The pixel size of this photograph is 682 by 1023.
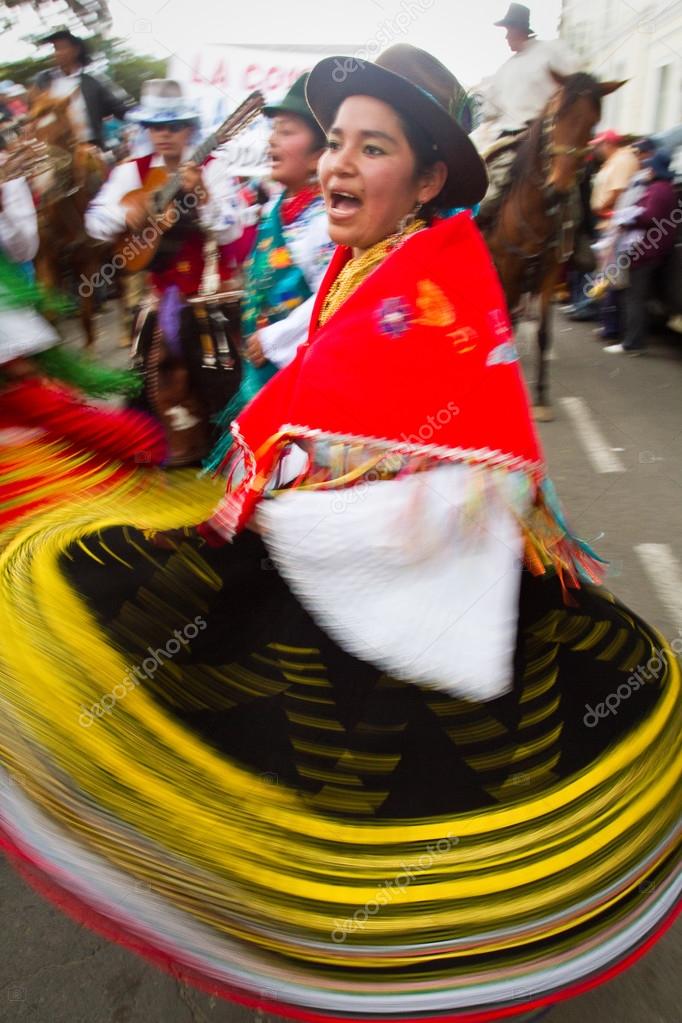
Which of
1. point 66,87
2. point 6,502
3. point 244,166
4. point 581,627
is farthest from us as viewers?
point 66,87

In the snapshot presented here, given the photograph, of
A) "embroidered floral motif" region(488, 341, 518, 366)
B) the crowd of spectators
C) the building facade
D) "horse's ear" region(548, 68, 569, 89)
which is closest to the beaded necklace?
"embroidered floral motif" region(488, 341, 518, 366)

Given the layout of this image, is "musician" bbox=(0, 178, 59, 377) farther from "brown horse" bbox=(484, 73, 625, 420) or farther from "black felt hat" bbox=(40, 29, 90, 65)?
"black felt hat" bbox=(40, 29, 90, 65)

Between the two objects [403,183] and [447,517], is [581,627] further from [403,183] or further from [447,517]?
[403,183]

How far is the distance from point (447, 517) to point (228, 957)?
744 millimetres

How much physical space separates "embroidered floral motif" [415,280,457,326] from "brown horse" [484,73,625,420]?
4647mm

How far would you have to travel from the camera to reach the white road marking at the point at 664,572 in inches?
143

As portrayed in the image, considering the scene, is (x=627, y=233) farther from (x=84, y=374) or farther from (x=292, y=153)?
(x=84, y=374)

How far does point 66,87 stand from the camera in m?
6.69

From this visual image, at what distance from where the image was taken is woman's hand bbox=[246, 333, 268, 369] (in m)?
3.17

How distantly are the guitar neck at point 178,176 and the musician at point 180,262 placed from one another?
3 cm

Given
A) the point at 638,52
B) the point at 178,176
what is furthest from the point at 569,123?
the point at 638,52

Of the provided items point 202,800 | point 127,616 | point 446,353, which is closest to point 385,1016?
point 202,800

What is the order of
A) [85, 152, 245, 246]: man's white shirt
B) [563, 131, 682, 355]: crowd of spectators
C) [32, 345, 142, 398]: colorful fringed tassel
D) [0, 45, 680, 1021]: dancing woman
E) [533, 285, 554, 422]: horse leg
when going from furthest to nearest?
[563, 131, 682, 355]: crowd of spectators < [533, 285, 554, 422]: horse leg < [85, 152, 245, 246]: man's white shirt < [32, 345, 142, 398]: colorful fringed tassel < [0, 45, 680, 1021]: dancing woman

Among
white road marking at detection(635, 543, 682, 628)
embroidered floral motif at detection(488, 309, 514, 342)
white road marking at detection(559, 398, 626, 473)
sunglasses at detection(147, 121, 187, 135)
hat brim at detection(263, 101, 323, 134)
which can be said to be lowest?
white road marking at detection(559, 398, 626, 473)
